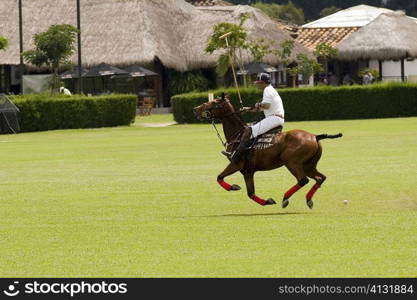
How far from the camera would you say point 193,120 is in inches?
2317

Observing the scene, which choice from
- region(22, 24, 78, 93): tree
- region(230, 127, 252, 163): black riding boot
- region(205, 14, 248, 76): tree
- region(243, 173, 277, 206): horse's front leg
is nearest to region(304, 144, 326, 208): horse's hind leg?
region(243, 173, 277, 206): horse's front leg

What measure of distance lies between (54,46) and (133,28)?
1427 centimetres

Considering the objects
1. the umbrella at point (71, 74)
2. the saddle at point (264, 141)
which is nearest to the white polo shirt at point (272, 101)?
the saddle at point (264, 141)

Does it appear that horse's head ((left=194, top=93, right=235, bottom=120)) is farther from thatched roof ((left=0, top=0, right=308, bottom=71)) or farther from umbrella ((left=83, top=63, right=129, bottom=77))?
thatched roof ((left=0, top=0, right=308, bottom=71))

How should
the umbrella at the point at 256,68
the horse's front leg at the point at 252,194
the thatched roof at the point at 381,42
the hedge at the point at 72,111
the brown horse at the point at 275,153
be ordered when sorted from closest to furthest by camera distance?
1. the brown horse at the point at 275,153
2. the horse's front leg at the point at 252,194
3. the hedge at the point at 72,111
4. the umbrella at the point at 256,68
5. the thatched roof at the point at 381,42

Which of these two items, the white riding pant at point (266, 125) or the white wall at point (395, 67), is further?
the white wall at point (395, 67)

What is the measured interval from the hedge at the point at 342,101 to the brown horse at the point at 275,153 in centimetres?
3531

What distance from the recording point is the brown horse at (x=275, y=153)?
22.0 metres

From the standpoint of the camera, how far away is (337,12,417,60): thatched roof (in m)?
87.4

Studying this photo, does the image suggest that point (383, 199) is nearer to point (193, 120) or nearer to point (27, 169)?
point (27, 169)

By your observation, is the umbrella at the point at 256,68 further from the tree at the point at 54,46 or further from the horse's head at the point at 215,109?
the horse's head at the point at 215,109

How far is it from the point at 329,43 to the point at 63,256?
76116mm

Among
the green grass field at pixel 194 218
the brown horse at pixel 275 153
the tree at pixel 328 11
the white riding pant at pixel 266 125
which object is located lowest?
the green grass field at pixel 194 218

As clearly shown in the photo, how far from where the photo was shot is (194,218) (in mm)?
21844
